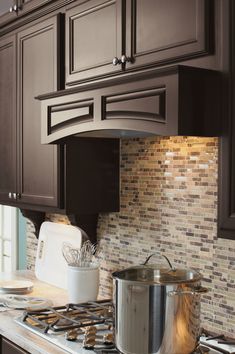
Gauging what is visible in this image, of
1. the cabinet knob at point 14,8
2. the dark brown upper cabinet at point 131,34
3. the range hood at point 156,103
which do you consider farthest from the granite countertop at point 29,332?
the cabinet knob at point 14,8

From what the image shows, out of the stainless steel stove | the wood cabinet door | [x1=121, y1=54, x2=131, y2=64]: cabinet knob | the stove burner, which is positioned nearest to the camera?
the stainless steel stove

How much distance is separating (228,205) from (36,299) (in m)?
1.36

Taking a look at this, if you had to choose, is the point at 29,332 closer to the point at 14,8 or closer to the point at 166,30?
the point at 166,30

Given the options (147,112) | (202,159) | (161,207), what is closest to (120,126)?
(147,112)

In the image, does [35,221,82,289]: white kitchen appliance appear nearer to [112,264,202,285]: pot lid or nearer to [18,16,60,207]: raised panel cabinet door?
[18,16,60,207]: raised panel cabinet door

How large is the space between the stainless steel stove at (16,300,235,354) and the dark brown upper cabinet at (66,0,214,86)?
0.97 metres

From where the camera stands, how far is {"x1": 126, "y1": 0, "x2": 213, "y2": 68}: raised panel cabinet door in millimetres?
1887

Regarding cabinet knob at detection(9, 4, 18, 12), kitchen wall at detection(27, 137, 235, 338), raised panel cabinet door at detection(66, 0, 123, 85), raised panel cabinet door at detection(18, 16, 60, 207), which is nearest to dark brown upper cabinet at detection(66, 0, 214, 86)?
raised panel cabinet door at detection(66, 0, 123, 85)

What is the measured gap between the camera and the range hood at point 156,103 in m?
1.85

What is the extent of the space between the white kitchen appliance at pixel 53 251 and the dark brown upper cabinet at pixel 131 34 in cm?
90

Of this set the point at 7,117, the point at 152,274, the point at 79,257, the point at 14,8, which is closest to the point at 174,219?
the point at 152,274

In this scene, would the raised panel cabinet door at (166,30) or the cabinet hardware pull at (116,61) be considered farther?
the cabinet hardware pull at (116,61)

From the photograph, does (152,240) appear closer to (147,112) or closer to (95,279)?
(95,279)

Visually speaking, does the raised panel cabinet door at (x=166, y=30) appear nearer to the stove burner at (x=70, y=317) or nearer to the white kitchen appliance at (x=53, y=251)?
the stove burner at (x=70, y=317)
